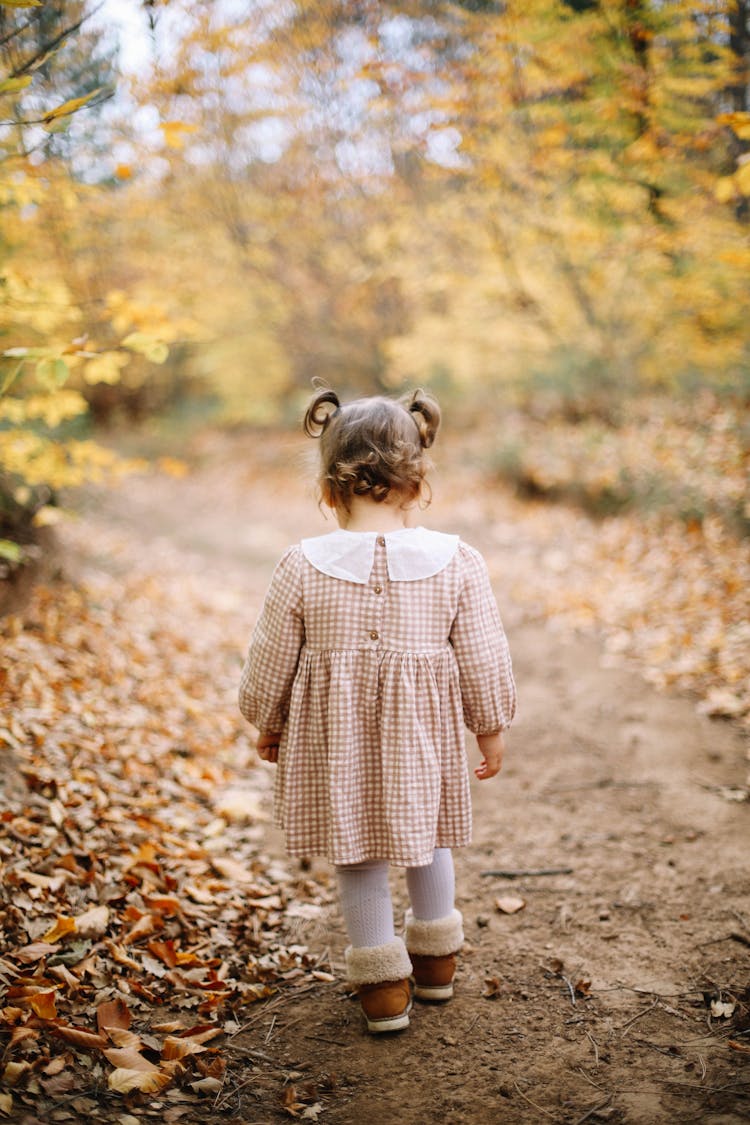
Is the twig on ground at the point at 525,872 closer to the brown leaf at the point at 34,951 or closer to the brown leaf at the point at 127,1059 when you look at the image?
the brown leaf at the point at 127,1059

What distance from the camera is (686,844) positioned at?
122 inches

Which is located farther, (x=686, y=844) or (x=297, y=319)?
(x=297, y=319)

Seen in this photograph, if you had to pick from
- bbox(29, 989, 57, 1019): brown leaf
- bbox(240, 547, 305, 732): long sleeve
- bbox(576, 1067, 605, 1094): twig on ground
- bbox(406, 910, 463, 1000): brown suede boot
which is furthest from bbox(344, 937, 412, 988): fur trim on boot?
bbox(29, 989, 57, 1019): brown leaf

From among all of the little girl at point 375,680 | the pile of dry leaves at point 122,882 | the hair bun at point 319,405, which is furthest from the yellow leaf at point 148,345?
the pile of dry leaves at point 122,882

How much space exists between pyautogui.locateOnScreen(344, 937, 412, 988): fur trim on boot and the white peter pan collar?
1101 mm

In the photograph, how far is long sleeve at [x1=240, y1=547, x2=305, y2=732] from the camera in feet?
7.23

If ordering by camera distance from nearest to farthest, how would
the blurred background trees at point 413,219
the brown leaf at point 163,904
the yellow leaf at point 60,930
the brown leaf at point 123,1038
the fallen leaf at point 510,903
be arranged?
the brown leaf at point 123,1038, the yellow leaf at point 60,930, the brown leaf at point 163,904, the fallen leaf at point 510,903, the blurred background trees at point 413,219

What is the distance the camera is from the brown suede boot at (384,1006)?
221 centimetres

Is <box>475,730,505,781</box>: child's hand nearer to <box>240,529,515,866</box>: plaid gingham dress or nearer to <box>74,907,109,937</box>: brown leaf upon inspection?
<box>240,529,515,866</box>: plaid gingham dress

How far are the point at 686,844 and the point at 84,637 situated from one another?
3494mm

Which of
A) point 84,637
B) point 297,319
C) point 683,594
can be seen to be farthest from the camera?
point 297,319

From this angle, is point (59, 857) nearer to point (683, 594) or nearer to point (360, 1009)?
point (360, 1009)

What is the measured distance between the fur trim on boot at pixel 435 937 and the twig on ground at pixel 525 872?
0.72m

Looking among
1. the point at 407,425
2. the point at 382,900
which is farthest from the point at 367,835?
the point at 407,425
